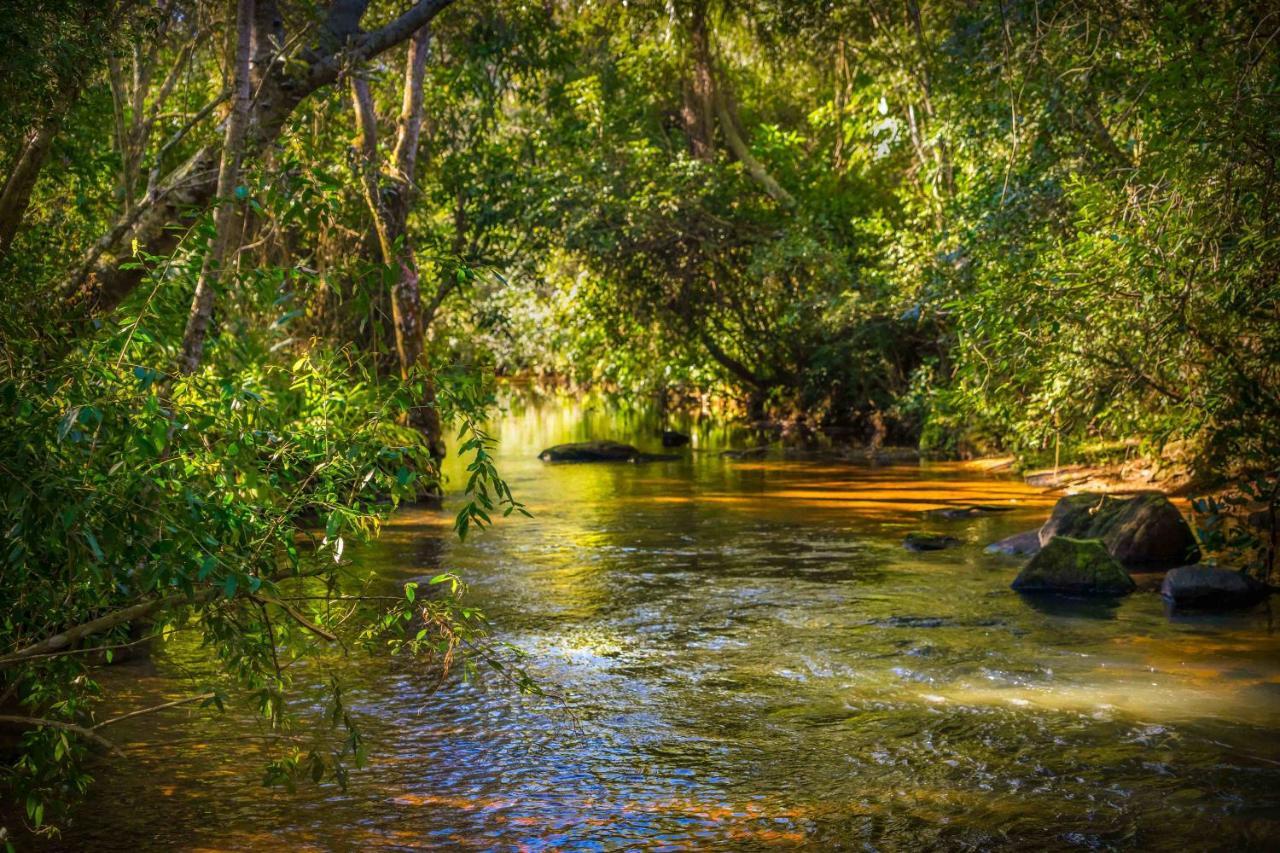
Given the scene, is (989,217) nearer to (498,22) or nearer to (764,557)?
(764,557)

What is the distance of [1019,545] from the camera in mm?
14094

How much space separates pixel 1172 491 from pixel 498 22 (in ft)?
35.7

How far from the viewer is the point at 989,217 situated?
1712 cm

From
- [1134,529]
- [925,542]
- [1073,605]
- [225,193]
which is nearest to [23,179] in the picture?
[225,193]

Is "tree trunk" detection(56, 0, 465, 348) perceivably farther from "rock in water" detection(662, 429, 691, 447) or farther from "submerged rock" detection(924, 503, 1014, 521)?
"rock in water" detection(662, 429, 691, 447)

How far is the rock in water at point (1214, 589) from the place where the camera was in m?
11.1

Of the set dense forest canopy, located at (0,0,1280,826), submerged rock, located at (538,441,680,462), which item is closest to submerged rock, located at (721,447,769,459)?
submerged rock, located at (538,441,680,462)

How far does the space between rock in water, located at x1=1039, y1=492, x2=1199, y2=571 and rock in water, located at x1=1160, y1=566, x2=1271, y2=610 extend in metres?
1.18

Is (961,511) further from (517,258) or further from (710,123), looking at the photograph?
(710,123)

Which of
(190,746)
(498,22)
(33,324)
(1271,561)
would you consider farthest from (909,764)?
(498,22)

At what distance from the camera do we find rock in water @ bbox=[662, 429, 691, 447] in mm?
28828

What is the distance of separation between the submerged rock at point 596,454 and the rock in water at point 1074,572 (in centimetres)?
1374

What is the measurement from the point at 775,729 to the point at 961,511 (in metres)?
9.52

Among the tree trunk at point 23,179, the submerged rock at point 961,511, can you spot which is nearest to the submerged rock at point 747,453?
the submerged rock at point 961,511
